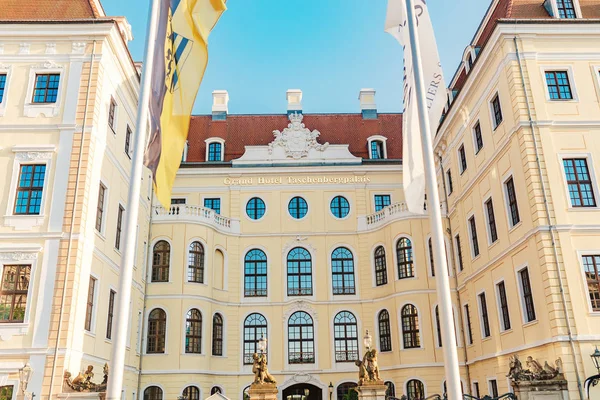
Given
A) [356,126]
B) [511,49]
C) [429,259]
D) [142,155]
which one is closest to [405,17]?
[142,155]

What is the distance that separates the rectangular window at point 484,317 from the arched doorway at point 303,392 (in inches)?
380

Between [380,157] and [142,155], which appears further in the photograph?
[380,157]

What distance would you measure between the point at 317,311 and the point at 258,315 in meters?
3.25

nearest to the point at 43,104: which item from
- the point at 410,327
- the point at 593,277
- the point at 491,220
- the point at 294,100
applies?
the point at 491,220

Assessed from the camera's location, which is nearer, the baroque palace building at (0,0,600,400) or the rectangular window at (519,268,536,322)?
the baroque palace building at (0,0,600,400)

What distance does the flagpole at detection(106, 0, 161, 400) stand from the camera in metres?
9.07

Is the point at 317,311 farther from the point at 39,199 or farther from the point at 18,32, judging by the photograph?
the point at 18,32

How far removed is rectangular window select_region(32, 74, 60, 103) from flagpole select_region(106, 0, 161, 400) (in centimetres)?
1180

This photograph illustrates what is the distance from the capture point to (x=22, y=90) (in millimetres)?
20609

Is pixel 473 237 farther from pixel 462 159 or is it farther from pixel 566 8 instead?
pixel 566 8

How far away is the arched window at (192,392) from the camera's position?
26547 mm

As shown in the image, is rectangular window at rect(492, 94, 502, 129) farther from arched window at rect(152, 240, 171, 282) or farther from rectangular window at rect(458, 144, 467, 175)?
arched window at rect(152, 240, 171, 282)

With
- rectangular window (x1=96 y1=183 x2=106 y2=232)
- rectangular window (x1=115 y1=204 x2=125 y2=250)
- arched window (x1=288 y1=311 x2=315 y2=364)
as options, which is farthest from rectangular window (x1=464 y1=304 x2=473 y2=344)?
rectangular window (x1=96 y1=183 x2=106 y2=232)

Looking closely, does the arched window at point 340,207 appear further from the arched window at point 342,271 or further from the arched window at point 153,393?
the arched window at point 153,393
